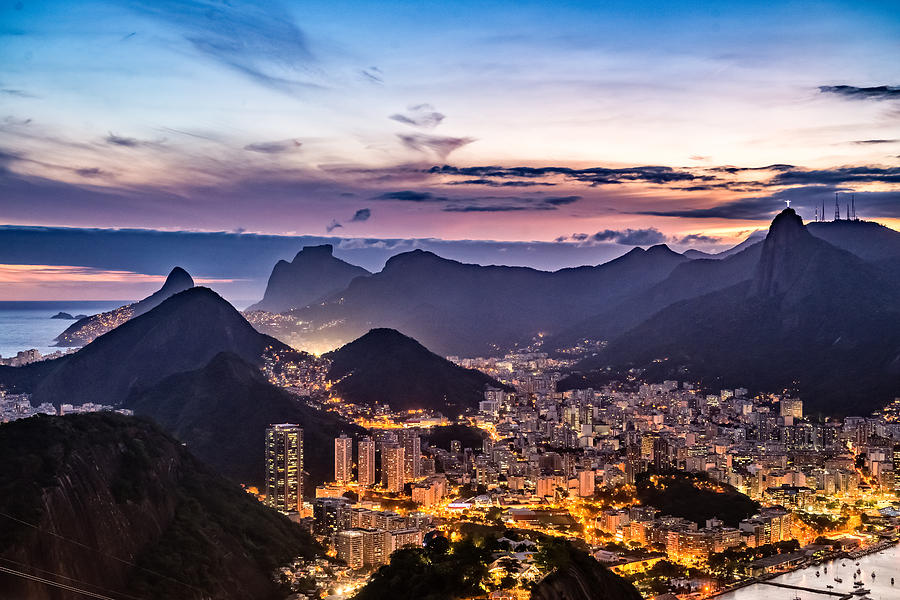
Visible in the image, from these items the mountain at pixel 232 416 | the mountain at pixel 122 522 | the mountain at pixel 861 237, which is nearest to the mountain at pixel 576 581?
the mountain at pixel 122 522

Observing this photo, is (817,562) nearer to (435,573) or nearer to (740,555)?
(740,555)

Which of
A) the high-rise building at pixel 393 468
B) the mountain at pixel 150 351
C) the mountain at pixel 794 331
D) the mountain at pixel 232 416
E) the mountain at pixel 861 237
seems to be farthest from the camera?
the mountain at pixel 861 237

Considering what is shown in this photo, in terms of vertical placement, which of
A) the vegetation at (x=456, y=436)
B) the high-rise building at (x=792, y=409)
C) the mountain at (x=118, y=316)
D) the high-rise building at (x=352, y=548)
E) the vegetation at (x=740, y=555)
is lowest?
the vegetation at (x=740, y=555)

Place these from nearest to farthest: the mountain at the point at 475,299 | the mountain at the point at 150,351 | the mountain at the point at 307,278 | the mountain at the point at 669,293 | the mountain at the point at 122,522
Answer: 1. the mountain at the point at 122,522
2. the mountain at the point at 150,351
3. the mountain at the point at 669,293
4. the mountain at the point at 475,299
5. the mountain at the point at 307,278

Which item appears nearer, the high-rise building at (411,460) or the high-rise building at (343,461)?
the high-rise building at (343,461)

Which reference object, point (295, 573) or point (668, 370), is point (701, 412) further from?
point (295, 573)

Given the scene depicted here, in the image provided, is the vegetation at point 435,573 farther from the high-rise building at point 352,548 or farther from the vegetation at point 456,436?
the vegetation at point 456,436
